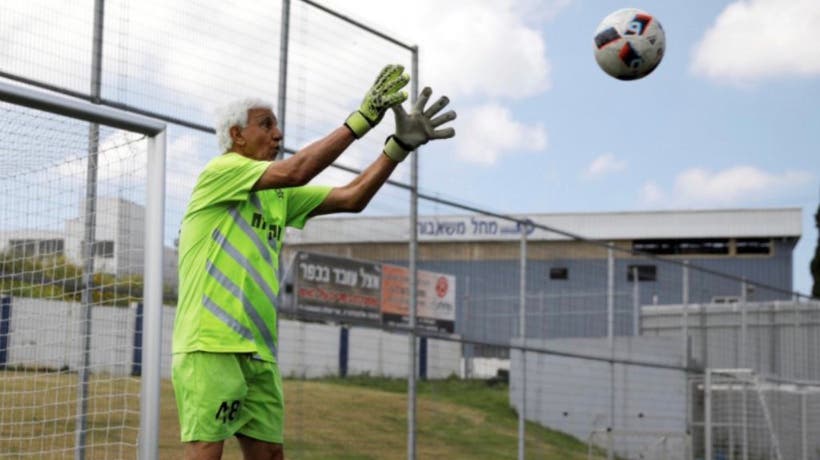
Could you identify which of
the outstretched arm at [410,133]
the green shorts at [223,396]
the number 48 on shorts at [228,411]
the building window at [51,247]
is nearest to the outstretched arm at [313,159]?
the outstretched arm at [410,133]

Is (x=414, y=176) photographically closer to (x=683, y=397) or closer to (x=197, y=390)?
(x=197, y=390)

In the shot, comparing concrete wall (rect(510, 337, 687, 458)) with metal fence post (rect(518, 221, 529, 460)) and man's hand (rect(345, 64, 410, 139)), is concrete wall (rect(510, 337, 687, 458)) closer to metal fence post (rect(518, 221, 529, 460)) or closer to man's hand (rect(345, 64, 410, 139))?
metal fence post (rect(518, 221, 529, 460))

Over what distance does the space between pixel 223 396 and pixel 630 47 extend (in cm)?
430

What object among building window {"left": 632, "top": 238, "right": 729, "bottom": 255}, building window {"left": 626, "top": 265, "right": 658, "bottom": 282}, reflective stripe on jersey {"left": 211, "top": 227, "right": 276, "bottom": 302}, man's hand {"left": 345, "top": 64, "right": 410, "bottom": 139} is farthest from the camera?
building window {"left": 632, "top": 238, "right": 729, "bottom": 255}

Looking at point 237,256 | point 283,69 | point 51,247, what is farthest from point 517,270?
point 237,256

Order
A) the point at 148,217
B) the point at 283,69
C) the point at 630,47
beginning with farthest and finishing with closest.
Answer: the point at 283,69
the point at 630,47
the point at 148,217

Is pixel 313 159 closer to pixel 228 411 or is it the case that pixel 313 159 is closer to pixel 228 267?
pixel 228 267

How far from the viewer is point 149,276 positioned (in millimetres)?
5375

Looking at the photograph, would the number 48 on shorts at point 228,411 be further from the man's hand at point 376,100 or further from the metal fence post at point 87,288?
the metal fence post at point 87,288

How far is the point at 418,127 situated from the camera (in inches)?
192

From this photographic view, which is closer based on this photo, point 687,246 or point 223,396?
point 223,396

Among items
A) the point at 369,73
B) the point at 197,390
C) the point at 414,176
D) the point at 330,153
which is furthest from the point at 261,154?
the point at 414,176

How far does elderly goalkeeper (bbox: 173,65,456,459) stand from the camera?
467 cm

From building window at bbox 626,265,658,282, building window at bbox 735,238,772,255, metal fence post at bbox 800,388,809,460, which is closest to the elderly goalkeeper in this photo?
building window at bbox 626,265,658,282
